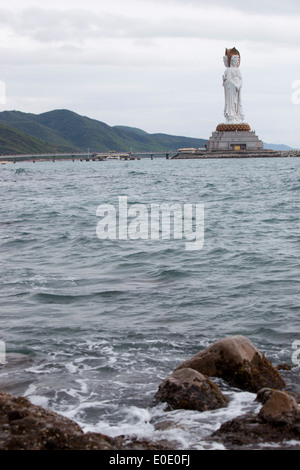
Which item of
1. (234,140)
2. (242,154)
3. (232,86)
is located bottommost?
(242,154)

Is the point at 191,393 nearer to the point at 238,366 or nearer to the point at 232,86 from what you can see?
the point at 238,366

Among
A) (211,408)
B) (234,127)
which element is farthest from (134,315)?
(234,127)

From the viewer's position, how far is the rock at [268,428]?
19.2 feet

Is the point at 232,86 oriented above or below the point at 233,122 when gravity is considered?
above

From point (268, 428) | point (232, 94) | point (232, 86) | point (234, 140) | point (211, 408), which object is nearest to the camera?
point (268, 428)

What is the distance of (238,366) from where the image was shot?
7.79m

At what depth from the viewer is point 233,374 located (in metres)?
7.79

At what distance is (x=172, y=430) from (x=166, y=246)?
13108mm

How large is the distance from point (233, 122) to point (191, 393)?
160 m

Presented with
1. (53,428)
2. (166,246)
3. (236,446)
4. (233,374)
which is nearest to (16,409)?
(53,428)

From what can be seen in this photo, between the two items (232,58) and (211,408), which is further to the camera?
(232,58)

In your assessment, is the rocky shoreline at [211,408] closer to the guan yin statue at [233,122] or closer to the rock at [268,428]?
the rock at [268,428]

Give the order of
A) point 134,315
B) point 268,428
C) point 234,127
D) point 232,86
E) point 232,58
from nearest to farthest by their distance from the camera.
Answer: point 268,428
point 134,315
point 234,127
point 232,58
point 232,86
